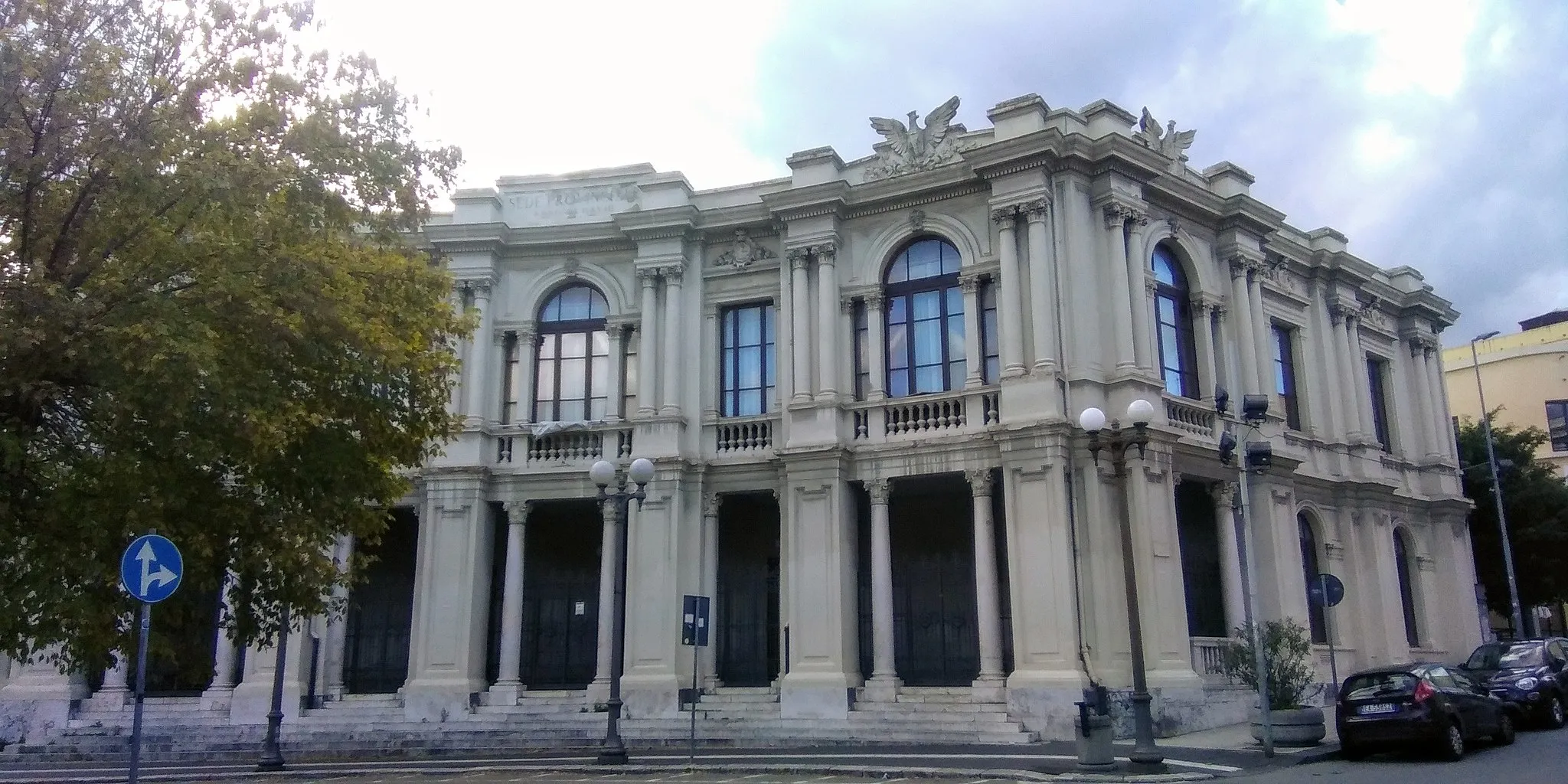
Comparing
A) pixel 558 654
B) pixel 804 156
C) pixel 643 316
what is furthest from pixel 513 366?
pixel 804 156

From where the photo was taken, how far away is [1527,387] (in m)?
46.7

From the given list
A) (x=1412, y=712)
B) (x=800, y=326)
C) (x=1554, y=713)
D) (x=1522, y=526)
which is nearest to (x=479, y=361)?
(x=800, y=326)

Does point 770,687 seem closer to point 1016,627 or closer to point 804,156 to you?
point 1016,627

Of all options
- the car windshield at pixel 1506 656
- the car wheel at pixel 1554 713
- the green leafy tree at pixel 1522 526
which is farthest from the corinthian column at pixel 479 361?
the green leafy tree at pixel 1522 526

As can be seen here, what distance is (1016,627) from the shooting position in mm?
20609

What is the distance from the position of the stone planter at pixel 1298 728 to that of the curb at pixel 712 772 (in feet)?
11.2

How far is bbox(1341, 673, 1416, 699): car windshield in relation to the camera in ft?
49.6

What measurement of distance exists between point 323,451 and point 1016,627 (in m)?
12.6

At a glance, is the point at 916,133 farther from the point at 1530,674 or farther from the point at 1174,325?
the point at 1530,674

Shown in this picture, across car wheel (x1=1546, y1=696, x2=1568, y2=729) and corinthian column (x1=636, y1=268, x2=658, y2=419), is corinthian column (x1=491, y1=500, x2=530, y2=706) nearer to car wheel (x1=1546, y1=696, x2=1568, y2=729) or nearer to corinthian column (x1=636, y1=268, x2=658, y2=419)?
corinthian column (x1=636, y1=268, x2=658, y2=419)

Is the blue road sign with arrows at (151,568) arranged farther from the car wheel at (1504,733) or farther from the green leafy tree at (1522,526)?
the green leafy tree at (1522,526)

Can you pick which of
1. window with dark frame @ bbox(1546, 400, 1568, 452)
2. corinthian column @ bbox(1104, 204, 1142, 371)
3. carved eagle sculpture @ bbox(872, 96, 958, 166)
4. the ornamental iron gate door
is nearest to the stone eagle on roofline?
carved eagle sculpture @ bbox(872, 96, 958, 166)

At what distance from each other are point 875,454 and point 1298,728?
902 cm

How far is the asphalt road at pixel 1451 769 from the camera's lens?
41.9 ft
